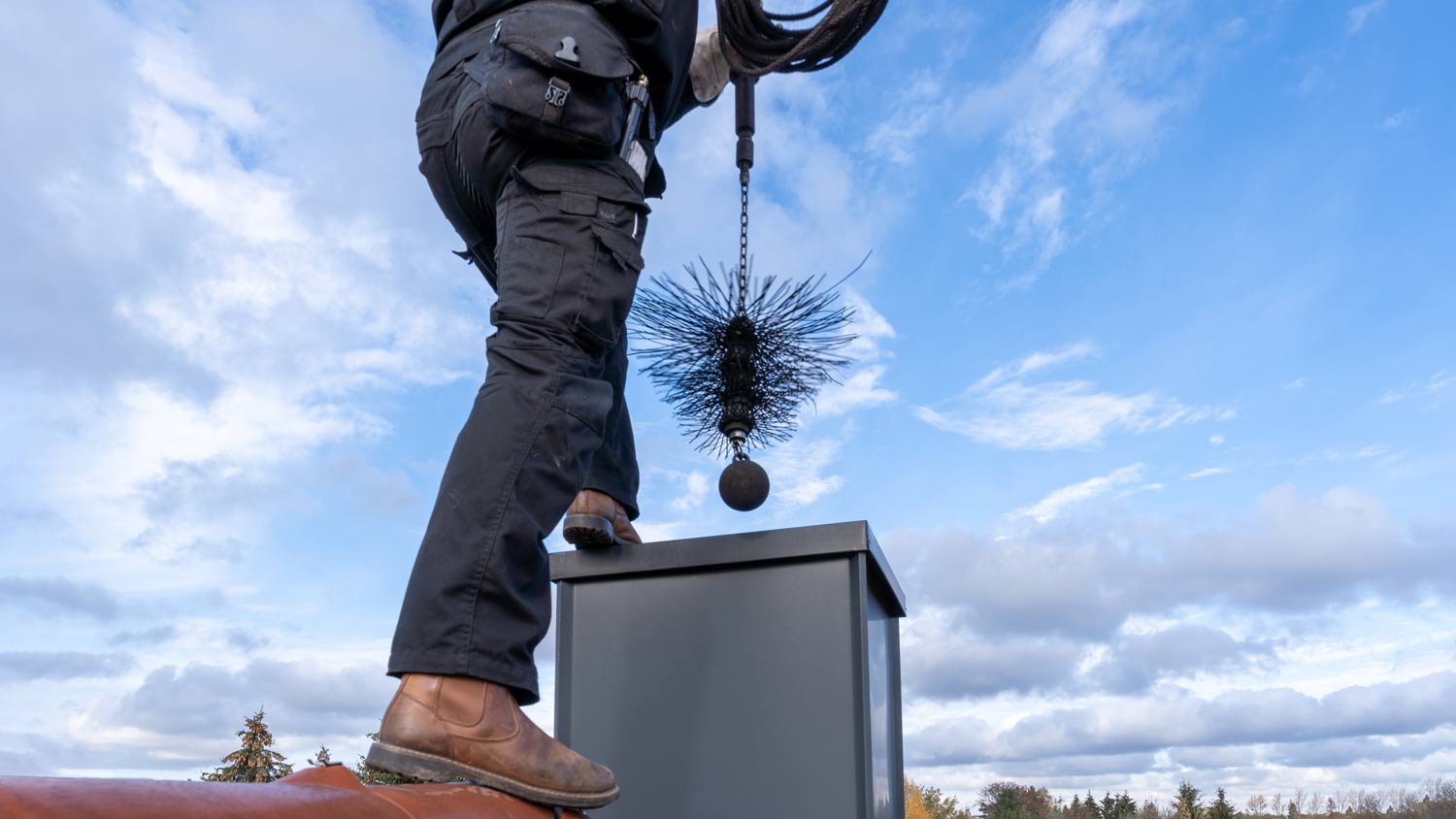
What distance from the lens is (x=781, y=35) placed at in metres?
2.61

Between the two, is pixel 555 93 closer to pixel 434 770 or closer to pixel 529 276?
pixel 529 276

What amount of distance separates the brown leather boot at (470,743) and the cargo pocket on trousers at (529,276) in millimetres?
535

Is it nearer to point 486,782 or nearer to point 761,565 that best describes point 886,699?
point 761,565


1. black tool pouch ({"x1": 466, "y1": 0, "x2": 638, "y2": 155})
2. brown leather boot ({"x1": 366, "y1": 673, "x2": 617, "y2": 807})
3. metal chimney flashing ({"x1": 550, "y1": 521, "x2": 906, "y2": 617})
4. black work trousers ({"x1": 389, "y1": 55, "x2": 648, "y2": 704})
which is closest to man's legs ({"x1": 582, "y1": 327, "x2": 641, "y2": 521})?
metal chimney flashing ({"x1": 550, "y1": 521, "x2": 906, "y2": 617})

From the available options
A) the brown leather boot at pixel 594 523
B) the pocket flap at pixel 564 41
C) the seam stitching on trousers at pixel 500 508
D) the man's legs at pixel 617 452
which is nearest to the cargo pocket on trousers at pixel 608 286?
the seam stitching on trousers at pixel 500 508

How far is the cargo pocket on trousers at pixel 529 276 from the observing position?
1659 mm

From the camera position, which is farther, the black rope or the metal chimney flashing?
the black rope

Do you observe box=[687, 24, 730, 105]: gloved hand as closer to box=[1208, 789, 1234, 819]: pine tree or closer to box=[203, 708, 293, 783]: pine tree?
box=[203, 708, 293, 783]: pine tree

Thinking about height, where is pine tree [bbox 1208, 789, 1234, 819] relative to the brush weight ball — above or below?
below

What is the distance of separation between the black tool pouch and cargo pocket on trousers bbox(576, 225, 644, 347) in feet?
0.53

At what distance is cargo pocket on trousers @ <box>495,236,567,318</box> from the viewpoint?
65.3 inches

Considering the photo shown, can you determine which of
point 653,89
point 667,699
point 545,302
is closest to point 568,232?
point 545,302

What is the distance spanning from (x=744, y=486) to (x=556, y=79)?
1.08 m

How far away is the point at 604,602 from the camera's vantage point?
2336mm
